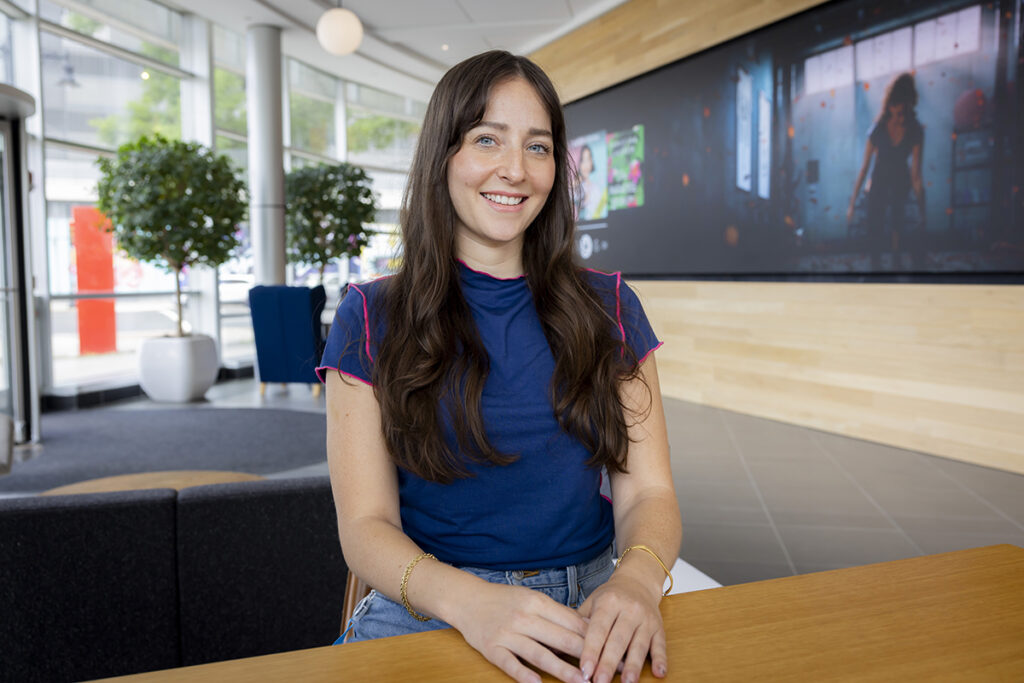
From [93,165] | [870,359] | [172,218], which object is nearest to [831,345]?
[870,359]

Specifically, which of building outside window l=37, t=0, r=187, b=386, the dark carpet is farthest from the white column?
the dark carpet

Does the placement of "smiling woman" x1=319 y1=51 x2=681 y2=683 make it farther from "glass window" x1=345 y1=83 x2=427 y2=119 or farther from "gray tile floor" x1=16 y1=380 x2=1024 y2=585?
"glass window" x1=345 y1=83 x2=427 y2=119

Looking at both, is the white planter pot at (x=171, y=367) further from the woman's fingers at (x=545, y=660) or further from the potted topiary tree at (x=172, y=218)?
the woman's fingers at (x=545, y=660)

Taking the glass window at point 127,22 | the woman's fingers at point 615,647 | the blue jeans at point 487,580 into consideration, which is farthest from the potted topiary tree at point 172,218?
the woman's fingers at point 615,647

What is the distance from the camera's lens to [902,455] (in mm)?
4457

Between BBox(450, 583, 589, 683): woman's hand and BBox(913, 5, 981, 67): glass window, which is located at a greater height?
BBox(913, 5, 981, 67): glass window

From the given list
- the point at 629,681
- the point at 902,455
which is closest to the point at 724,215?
the point at 902,455

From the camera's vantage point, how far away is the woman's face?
1223mm

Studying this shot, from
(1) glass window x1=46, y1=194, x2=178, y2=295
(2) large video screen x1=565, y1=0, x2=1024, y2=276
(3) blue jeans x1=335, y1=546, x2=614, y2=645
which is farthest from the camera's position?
(1) glass window x1=46, y1=194, x2=178, y2=295

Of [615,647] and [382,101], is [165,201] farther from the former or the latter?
[615,647]

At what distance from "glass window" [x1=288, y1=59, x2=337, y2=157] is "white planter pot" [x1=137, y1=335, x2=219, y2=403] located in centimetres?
391

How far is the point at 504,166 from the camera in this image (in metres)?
1.22

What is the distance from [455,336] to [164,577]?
35.1 inches

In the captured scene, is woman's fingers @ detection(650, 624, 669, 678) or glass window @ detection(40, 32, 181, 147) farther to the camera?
glass window @ detection(40, 32, 181, 147)
